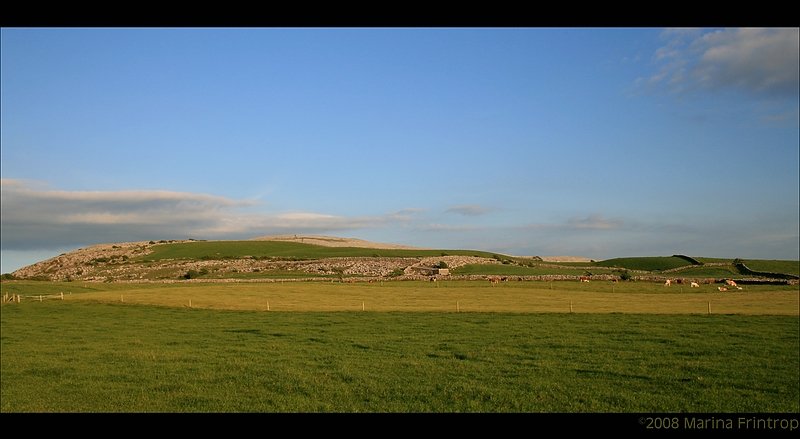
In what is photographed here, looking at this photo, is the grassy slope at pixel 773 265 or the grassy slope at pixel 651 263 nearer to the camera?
the grassy slope at pixel 773 265

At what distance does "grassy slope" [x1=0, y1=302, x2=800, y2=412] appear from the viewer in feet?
66.6

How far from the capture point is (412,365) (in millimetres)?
26969

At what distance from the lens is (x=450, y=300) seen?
63469 mm

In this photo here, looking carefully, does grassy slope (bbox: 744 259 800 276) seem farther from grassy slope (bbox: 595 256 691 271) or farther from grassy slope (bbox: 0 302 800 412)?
grassy slope (bbox: 0 302 800 412)

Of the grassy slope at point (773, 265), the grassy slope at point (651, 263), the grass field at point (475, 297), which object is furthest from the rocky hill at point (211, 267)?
the grassy slope at point (773, 265)

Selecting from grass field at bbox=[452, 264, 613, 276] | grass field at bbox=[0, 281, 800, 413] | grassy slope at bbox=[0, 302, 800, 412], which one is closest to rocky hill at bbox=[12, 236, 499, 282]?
grass field at bbox=[452, 264, 613, 276]

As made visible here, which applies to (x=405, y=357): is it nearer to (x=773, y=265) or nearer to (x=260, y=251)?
(x=773, y=265)

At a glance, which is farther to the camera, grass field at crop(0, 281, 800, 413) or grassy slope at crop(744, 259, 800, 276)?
grassy slope at crop(744, 259, 800, 276)

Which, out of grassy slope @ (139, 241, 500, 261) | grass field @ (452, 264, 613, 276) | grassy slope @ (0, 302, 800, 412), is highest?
grassy slope @ (139, 241, 500, 261)

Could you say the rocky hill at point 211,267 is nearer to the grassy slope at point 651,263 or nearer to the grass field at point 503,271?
the grass field at point 503,271

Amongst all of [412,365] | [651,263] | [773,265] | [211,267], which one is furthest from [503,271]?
[412,365]

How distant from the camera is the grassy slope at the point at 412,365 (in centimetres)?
2031
